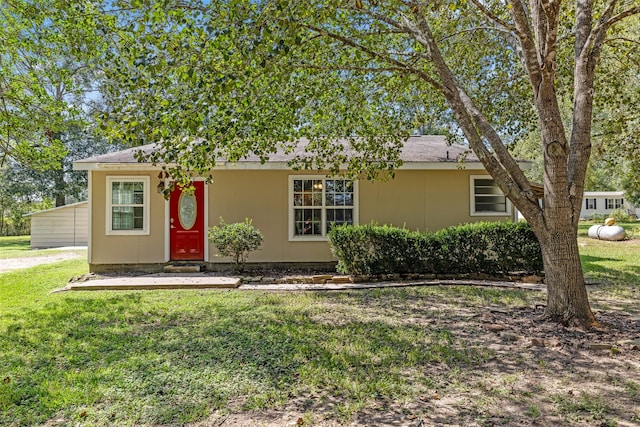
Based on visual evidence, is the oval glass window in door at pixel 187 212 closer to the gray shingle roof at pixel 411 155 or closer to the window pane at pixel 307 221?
the gray shingle roof at pixel 411 155

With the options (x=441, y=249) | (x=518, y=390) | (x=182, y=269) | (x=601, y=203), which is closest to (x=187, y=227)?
(x=182, y=269)

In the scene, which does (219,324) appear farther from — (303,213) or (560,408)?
(303,213)

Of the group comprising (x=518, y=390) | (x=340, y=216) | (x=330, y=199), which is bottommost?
(x=518, y=390)

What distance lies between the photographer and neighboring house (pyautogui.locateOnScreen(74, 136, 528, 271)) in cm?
967

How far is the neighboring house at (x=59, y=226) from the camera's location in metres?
18.4

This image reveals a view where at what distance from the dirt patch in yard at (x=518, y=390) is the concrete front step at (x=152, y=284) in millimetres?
4841

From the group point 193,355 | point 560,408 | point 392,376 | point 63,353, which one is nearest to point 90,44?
point 63,353

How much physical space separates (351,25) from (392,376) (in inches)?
194

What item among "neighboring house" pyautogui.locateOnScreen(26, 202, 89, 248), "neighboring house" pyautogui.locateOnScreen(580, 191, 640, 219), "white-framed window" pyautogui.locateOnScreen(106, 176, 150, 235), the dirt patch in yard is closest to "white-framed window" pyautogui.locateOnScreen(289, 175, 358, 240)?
"white-framed window" pyautogui.locateOnScreen(106, 176, 150, 235)

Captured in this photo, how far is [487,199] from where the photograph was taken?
10.1m

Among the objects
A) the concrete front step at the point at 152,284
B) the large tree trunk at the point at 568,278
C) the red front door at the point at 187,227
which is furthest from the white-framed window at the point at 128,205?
the large tree trunk at the point at 568,278

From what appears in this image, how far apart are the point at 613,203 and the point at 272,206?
1708 inches

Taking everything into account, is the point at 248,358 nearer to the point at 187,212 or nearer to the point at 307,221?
the point at 307,221

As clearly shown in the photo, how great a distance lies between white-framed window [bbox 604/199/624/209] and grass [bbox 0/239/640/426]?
40.8m
